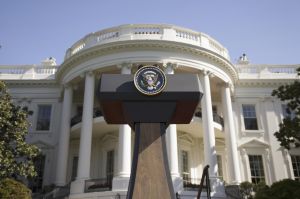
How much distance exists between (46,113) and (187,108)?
19.2m

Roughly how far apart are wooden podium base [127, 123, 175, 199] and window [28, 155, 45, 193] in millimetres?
16651

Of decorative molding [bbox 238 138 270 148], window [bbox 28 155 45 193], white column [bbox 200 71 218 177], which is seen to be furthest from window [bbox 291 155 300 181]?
window [bbox 28 155 45 193]

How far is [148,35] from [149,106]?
45.9 ft

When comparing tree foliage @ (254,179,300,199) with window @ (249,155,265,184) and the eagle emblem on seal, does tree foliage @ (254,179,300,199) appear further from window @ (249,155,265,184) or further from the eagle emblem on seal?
window @ (249,155,265,184)

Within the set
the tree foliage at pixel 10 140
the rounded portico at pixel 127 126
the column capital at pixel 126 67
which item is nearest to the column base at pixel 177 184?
the rounded portico at pixel 127 126

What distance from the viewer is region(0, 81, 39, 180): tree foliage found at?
16458 millimetres

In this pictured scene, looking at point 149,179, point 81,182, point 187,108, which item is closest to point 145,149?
point 149,179

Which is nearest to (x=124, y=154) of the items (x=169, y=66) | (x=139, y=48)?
(x=169, y=66)

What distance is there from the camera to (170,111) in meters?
7.45

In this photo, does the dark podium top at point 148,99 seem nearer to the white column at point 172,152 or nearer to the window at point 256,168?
the white column at point 172,152

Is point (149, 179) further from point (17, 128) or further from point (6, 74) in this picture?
point (6, 74)

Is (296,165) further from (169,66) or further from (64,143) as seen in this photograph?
(64,143)

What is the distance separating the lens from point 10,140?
1769 cm

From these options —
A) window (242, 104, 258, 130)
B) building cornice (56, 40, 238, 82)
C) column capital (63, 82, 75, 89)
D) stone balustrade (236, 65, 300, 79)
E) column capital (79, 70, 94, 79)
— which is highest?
stone balustrade (236, 65, 300, 79)
